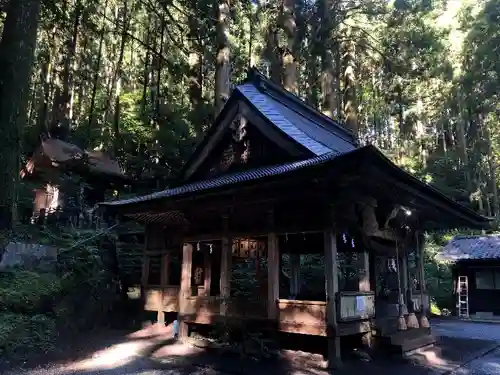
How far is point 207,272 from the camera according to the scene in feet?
35.0

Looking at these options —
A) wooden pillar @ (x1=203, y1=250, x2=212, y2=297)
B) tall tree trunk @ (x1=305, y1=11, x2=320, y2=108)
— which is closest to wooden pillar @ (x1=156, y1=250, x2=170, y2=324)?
wooden pillar @ (x1=203, y1=250, x2=212, y2=297)

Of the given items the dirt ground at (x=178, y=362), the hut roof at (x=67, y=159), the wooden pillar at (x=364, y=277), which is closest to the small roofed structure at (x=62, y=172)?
the hut roof at (x=67, y=159)

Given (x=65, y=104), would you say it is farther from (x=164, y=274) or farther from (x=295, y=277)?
(x=295, y=277)

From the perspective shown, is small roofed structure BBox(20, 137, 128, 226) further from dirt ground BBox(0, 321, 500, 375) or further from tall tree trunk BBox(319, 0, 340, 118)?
tall tree trunk BBox(319, 0, 340, 118)

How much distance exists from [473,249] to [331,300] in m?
14.6

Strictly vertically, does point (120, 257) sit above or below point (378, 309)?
above

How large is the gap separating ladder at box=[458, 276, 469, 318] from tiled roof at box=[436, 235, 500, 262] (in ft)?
3.87

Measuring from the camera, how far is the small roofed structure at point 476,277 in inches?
720

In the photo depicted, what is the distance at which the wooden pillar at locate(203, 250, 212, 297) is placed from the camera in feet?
33.3

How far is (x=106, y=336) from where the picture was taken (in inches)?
396

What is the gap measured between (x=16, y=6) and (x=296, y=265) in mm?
9025

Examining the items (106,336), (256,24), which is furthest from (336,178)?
(256,24)

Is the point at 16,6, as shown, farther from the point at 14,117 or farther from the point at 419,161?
the point at 419,161

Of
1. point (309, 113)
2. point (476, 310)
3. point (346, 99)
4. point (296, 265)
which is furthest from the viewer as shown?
point (346, 99)
